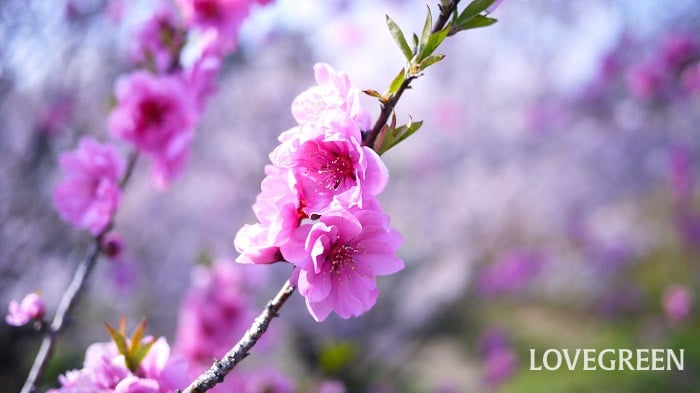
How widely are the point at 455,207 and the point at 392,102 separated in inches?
336

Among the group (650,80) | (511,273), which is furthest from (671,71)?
(511,273)

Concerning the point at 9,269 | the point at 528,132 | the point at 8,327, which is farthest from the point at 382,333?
the point at 528,132

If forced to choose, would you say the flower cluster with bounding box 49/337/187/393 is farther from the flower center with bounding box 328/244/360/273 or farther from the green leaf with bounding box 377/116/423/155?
the green leaf with bounding box 377/116/423/155

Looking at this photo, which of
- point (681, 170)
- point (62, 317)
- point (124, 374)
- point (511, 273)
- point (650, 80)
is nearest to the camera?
point (124, 374)

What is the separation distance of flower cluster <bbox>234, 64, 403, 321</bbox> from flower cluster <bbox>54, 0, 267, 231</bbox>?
809mm

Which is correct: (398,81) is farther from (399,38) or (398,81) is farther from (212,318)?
(212,318)

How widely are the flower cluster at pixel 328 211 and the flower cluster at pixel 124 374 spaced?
31 cm

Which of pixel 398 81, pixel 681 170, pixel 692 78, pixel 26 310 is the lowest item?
pixel 26 310

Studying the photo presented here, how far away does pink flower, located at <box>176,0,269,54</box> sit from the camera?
1.71 m

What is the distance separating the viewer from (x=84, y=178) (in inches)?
61.5

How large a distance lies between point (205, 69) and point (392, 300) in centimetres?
501

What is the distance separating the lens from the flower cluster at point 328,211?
80 cm

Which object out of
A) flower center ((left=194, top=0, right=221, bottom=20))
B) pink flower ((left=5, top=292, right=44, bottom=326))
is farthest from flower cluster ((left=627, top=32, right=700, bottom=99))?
pink flower ((left=5, top=292, right=44, bottom=326))

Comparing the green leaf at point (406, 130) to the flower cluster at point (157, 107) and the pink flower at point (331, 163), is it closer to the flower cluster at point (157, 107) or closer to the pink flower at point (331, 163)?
the pink flower at point (331, 163)
